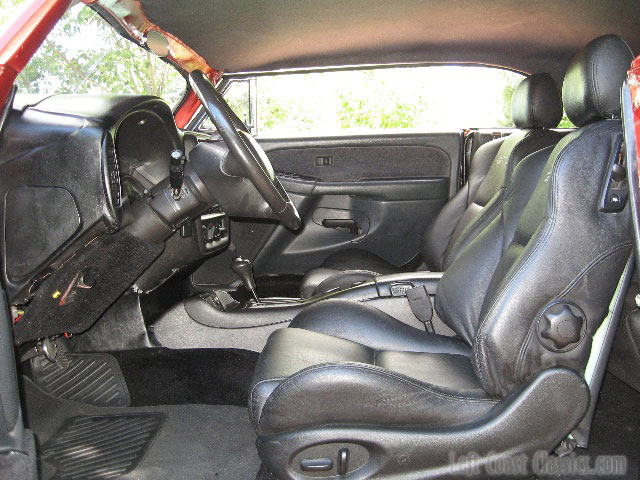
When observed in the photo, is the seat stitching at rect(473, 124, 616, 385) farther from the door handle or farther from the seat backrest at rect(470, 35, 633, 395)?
the door handle

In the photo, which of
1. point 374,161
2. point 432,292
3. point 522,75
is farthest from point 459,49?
point 432,292

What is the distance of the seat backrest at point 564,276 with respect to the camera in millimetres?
1249

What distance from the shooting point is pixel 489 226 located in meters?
1.77

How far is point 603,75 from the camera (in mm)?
1368

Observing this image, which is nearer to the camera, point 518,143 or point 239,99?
point 518,143

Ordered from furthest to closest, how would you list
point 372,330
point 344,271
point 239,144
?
1. point 344,271
2. point 372,330
3. point 239,144

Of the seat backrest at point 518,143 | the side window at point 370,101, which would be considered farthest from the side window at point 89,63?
the seat backrest at point 518,143

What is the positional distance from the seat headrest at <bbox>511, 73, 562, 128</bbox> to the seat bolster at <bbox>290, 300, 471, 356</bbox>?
2.84 feet

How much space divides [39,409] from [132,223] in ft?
2.61

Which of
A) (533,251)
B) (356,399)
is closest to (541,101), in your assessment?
(533,251)

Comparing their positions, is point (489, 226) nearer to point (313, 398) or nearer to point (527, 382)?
point (527, 382)

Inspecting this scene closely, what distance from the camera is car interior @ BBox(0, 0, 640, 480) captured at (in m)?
1.26

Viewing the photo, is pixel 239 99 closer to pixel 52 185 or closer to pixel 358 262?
pixel 358 262

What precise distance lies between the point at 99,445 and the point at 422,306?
3.74ft
